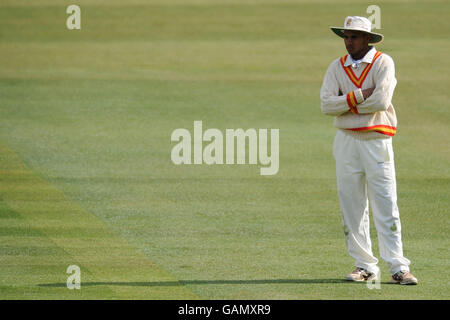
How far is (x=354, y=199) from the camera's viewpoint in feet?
30.6

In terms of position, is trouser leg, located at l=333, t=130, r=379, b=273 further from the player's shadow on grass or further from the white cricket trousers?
the player's shadow on grass

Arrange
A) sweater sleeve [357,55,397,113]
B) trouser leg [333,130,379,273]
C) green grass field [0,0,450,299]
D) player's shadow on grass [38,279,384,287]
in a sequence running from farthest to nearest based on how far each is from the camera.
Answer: green grass field [0,0,450,299], trouser leg [333,130,379,273], player's shadow on grass [38,279,384,287], sweater sleeve [357,55,397,113]

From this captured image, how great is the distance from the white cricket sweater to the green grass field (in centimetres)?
146

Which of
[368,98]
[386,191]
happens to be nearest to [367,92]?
[368,98]

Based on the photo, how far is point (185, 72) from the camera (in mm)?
23781

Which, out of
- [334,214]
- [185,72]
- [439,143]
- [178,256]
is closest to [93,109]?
[185,72]

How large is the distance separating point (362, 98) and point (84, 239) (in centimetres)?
377

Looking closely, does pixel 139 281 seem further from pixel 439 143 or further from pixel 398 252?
pixel 439 143

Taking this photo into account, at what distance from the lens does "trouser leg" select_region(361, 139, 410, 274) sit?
29.9ft

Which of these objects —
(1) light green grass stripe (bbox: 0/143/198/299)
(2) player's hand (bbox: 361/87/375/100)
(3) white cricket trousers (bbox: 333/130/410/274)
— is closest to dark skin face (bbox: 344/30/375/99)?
(2) player's hand (bbox: 361/87/375/100)

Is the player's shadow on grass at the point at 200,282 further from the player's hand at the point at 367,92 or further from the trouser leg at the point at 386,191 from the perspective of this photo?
the player's hand at the point at 367,92

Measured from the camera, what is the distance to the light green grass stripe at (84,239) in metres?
9.11

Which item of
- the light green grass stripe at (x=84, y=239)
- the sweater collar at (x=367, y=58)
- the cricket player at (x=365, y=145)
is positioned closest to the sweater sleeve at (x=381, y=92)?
the cricket player at (x=365, y=145)

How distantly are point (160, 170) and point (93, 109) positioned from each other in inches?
202
